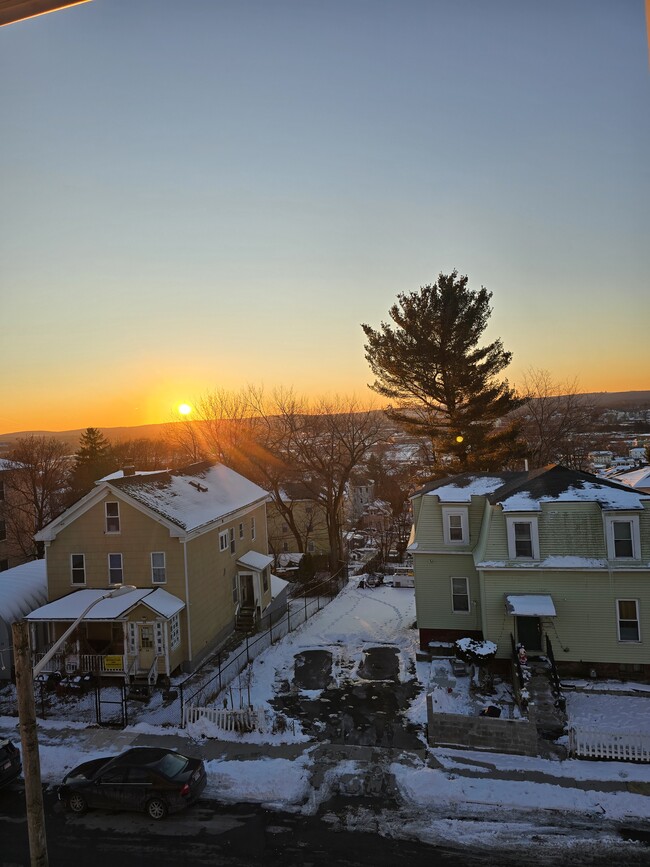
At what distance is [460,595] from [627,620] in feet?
21.2

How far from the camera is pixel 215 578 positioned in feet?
90.1

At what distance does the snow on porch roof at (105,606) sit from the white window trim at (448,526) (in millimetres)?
11547

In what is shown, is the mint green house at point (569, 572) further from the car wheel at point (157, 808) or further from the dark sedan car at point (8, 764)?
the dark sedan car at point (8, 764)

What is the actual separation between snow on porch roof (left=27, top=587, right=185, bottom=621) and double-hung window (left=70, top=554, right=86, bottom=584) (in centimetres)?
70

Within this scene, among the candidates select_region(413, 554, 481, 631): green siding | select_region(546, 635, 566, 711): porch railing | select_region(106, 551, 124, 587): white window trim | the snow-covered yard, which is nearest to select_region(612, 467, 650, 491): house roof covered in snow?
select_region(546, 635, 566, 711): porch railing

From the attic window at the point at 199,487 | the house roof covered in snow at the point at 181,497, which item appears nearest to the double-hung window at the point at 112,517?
the house roof covered in snow at the point at 181,497

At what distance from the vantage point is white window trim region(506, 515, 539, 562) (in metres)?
22.4

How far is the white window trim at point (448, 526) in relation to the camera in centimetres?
2520

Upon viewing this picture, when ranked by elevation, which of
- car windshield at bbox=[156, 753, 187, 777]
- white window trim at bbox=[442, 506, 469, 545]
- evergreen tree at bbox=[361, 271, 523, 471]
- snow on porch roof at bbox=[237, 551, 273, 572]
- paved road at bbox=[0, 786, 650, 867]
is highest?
evergreen tree at bbox=[361, 271, 523, 471]

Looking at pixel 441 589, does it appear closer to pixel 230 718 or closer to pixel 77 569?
pixel 230 718

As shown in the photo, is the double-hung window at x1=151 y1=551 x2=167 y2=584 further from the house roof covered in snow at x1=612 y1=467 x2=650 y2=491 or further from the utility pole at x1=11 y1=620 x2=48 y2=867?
the house roof covered in snow at x1=612 y1=467 x2=650 y2=491

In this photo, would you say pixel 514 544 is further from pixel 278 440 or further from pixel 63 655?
pixel 278 440

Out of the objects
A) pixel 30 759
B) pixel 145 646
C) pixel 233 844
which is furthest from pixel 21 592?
pixel 30 759

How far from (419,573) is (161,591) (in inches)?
434
